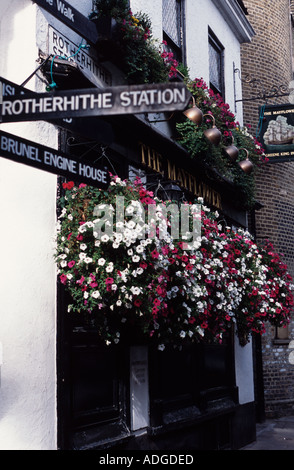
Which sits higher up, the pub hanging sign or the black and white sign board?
the pub hanging sign

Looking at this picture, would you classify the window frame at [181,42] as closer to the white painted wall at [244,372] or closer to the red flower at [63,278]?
the white painted wall at [244,372]

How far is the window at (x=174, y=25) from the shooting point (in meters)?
9.30

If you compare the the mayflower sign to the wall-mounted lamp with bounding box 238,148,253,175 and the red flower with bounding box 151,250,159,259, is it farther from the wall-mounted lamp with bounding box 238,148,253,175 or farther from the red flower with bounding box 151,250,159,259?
the wall-mounted lamp with bounding box 238,148,253,175

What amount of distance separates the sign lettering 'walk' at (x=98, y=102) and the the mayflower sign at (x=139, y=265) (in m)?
1.82

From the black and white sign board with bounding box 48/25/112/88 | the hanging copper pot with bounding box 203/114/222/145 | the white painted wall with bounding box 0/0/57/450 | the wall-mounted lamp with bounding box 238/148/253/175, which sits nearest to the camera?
the white painted wall with bounding box 0/0/57/450

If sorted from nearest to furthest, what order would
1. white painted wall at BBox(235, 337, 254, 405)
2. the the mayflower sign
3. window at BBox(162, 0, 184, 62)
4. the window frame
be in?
1. the the mayflower sign
2. window at BBox(162, 0, 184, 62)
3. the window frame
4. white painted wall at BBox(235, 337, 254, 405)

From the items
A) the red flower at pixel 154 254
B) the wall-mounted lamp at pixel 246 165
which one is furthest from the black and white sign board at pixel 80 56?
the wall-mounted lamp at pixel 246 165

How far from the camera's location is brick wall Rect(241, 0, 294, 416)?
13062mm

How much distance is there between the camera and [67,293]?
5824 millimetres

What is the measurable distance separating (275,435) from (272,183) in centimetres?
570

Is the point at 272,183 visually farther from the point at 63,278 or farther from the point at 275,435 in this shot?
the point at 63,278

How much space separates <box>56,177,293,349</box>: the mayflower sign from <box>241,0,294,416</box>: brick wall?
637cm

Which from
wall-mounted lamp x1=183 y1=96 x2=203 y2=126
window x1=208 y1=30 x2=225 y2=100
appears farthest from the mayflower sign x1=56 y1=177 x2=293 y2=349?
window x1=208 y1=30 x2=225 y2=100

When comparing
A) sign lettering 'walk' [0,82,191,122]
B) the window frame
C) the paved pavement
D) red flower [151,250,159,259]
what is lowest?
the paved pavement
